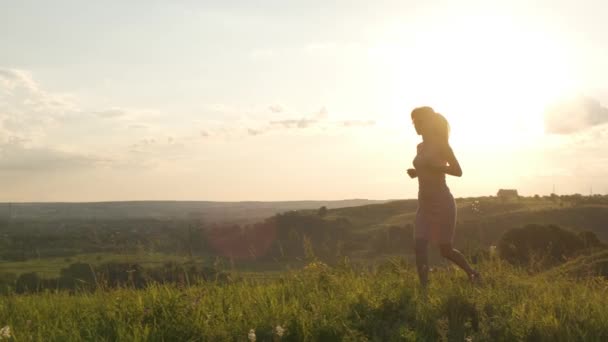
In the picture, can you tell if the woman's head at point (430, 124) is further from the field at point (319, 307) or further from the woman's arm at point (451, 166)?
the field at point (319, 307)

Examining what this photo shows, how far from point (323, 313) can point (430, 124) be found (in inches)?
126

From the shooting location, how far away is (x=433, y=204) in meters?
7.15

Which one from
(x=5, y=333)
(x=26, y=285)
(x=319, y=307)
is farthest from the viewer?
(x=26, y=285)

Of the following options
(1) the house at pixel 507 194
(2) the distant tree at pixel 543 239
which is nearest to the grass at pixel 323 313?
(2) the distant tree at pixel 543 239

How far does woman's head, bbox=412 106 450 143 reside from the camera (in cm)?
729

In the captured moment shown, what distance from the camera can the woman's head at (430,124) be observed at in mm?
7289

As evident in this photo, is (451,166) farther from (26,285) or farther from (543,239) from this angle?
(543,239)

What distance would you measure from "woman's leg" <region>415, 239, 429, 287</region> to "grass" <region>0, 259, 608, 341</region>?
14 centimetres

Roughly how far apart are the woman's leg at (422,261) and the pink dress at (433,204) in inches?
3.3

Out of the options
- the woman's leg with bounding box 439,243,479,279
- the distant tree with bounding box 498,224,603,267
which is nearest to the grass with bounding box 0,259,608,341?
the woman's leg with bounding box 439,243,479,279

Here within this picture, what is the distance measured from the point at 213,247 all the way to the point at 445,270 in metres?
103

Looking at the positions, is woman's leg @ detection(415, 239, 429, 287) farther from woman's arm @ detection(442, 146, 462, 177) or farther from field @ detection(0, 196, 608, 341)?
woman's arm @ detection(442, 146, 462, 177)

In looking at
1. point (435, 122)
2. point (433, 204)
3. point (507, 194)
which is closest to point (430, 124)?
point (435, 122)

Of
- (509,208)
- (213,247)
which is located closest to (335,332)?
(213,247)
